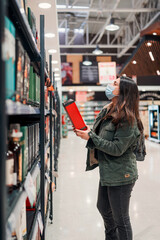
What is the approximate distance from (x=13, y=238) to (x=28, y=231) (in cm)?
32

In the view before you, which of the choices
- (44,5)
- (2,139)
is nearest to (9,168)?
(2,139)

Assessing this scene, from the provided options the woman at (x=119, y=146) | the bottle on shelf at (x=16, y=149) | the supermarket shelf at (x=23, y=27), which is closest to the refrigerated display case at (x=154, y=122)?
the woman at (x=119, y=146)

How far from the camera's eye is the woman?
1795mm

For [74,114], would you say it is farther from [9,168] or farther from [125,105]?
[9,168]

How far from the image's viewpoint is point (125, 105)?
1845 millimetres

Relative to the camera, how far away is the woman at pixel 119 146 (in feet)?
5.89

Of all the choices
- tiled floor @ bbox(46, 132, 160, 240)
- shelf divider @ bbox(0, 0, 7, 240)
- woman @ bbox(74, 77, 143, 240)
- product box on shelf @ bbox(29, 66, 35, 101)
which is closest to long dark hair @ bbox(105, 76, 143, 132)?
woman @ bbox(74, 77, 143, 240)

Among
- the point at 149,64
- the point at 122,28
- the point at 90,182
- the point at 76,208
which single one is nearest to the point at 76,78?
the point at 122,28

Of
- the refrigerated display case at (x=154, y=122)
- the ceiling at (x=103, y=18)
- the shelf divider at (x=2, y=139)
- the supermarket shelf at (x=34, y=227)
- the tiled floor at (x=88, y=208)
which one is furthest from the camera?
the refrigerated display case at (x=154, y=122)

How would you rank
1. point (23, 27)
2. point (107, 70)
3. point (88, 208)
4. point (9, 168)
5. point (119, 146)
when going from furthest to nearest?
1. point (107, 70)
2. point (88, 208)
3. point (119, 146)
4. point (23, 27)
5. point (9, 168)

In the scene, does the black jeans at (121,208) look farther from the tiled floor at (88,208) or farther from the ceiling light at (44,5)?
the ceiling light at (44,5)

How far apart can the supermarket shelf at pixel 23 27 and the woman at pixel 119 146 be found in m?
0.65

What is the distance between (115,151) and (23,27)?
1004mm

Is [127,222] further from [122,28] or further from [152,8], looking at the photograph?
[122,28]
